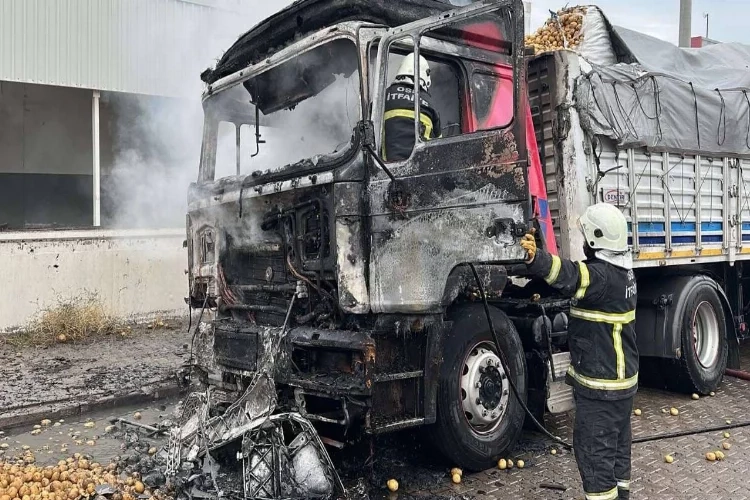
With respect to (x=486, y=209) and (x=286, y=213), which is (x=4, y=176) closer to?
(x=286, y=213)

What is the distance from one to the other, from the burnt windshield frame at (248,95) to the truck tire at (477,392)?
1.43 meters

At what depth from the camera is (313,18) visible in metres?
4.54

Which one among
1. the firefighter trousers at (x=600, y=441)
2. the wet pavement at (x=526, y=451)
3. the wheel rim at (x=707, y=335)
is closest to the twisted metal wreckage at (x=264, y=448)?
the wet pavement at (x=526, y=451)

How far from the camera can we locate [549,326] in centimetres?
519

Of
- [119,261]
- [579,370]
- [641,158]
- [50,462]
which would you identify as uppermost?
[641,158]

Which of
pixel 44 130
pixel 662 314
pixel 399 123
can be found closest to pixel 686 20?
pixel 662 314

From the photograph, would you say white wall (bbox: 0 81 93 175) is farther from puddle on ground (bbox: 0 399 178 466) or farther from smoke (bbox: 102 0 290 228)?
puddle on ground (bbox: 0 399 178 466)

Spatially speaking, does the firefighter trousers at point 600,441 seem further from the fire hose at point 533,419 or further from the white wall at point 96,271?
the white wall at point 96,271

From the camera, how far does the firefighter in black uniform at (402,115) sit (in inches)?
163

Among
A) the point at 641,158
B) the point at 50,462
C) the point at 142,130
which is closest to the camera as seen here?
the point at 50,462

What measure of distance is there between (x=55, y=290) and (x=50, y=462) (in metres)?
4.60

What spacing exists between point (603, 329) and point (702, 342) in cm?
389

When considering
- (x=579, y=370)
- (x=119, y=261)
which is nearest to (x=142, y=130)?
(x=119, y=261)

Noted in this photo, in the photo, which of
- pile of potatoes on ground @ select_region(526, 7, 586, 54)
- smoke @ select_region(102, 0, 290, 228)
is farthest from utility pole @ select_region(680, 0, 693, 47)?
smoke @ select_region(102, 0, 290, 228)
